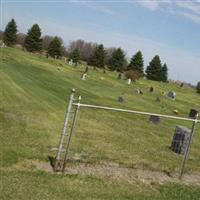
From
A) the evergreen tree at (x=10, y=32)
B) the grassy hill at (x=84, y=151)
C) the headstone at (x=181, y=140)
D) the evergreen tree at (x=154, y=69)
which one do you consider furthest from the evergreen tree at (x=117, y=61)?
the headstone at (x=181, y=140)

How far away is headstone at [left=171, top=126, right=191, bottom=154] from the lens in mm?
18406

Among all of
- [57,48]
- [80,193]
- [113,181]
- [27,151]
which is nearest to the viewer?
[80,193]

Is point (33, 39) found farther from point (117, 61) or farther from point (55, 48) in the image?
point (117, 61)

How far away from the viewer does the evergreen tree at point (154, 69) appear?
3861 inches

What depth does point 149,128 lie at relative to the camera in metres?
24.2

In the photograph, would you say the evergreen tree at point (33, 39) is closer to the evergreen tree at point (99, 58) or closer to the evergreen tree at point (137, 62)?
the evergreen tree at point (99, 58)

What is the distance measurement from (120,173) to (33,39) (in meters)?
88.0

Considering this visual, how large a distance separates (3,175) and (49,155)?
3.01 meters

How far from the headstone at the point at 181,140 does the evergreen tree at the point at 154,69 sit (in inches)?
3127

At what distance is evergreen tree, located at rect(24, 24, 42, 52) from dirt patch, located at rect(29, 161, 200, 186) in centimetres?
8676

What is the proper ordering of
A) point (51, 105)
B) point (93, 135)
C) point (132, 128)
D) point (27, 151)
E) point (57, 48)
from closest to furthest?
point (27, 151), point (93, 135), point (132, 128), point (51, 105), point (57, 48)

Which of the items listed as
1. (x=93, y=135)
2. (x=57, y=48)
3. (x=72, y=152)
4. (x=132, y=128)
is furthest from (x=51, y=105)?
(x=57, y=48)

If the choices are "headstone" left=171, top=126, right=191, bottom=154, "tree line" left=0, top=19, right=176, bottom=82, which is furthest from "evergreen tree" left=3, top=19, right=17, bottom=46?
"headstone" left=171, top=126, right=191, bottom=154

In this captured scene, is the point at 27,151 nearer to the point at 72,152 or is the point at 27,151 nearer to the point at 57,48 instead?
the point at 72,152
